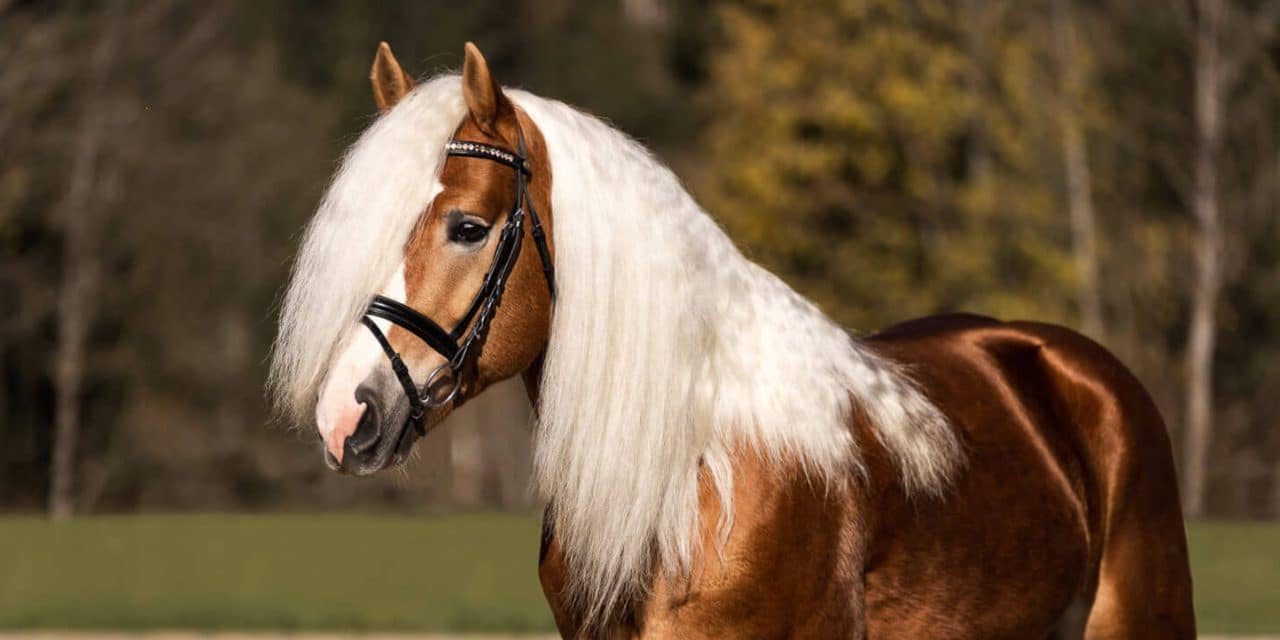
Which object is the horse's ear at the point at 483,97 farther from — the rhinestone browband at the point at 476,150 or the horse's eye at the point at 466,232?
the horse's eye at the point at 466,232

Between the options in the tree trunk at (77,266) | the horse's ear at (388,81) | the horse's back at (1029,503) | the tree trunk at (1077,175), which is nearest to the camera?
the horse's ear at (388,81)

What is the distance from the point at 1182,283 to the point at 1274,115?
2.95 m

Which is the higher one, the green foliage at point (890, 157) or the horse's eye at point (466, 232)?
the green foliage at point (890, 157)

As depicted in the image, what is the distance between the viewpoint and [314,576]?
15156mm

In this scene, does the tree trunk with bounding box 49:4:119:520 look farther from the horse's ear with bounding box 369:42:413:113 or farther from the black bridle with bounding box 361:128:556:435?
the black bridle with bounding box 361:128:556:435

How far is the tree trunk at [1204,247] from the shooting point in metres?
25.3

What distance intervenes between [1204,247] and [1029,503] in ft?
73.4

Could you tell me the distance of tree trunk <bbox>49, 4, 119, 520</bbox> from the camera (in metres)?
28.6

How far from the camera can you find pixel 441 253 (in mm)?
3717

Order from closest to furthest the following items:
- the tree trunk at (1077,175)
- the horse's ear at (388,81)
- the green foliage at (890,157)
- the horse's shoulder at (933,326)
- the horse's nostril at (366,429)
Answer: the horse's nostril at (366,429) → the horse's ear at (388,81) → the horse's shoulder at (933,326) → the green foliage at (890,157) → the tree trunk at (1077,175)

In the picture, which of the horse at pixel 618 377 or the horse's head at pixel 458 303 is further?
the horse at pixel 618 377

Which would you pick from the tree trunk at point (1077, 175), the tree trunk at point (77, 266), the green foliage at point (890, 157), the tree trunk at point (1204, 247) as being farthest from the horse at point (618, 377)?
the tree trunk at point (77, 266)

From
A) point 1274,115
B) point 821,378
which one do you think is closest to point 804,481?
point 821,378

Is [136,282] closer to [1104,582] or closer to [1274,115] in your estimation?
[1274,115]
